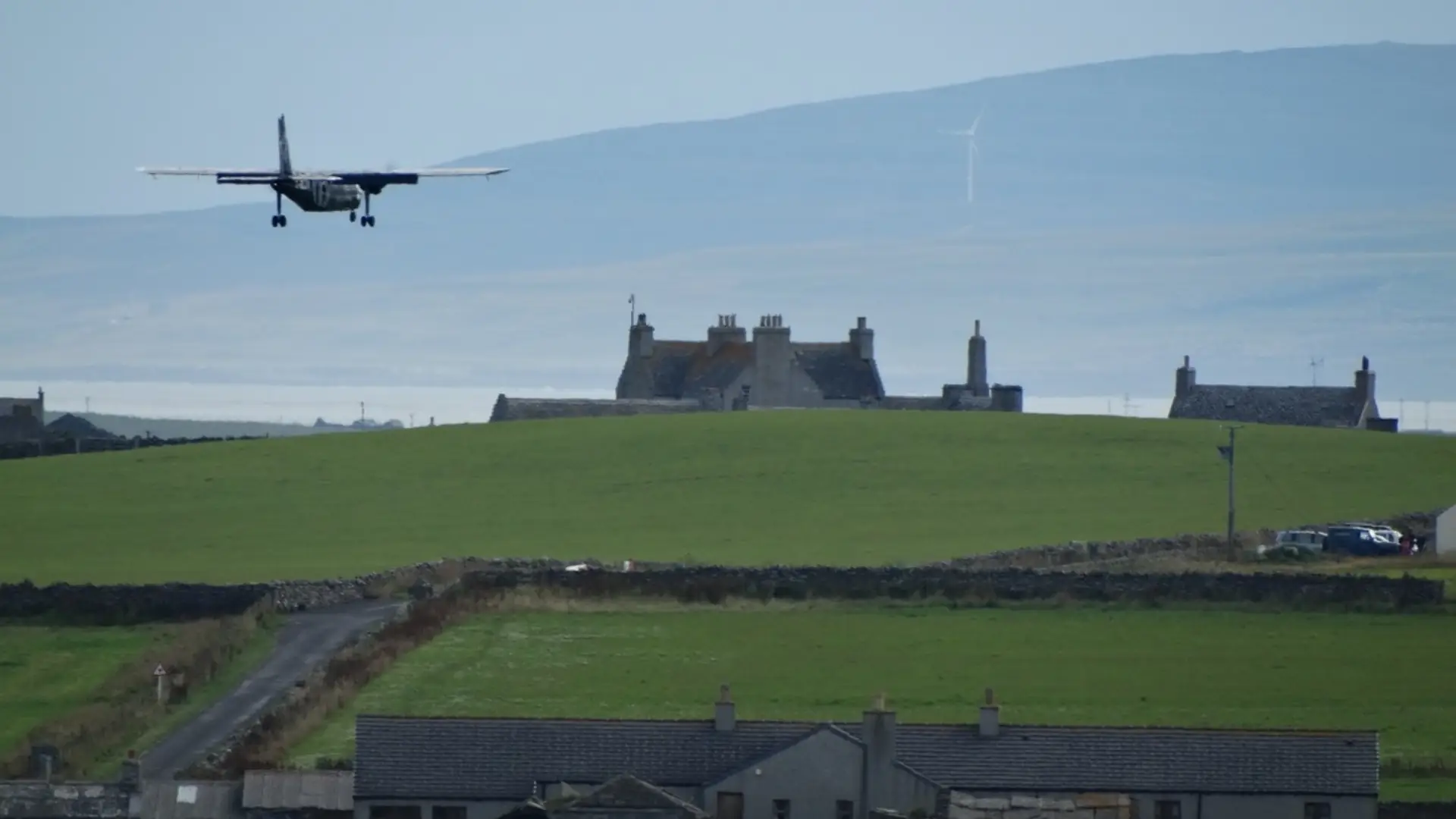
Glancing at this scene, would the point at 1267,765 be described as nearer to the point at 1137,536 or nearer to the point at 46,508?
the point at 1137,536

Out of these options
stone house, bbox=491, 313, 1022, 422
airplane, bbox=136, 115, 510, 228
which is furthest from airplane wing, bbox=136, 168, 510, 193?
stone house, bbox=491, 313, 1022, 422

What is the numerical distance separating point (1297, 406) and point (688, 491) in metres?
47.0

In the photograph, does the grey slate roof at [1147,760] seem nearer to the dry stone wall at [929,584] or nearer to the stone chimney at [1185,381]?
the dry stone wall at [929,584]

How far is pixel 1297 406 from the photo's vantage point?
5300 inches

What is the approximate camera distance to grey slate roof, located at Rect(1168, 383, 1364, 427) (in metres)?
133

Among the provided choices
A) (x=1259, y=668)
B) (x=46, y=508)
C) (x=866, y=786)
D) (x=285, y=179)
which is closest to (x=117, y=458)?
(x=46, y=508)

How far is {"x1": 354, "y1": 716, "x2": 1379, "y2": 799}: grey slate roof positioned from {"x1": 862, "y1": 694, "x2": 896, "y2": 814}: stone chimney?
2.49 feet

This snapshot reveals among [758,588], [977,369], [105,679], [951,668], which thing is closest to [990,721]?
[951,668]

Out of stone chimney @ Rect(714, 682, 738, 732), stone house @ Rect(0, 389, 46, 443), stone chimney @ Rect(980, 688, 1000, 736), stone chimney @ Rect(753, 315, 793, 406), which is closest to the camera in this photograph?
stone chimney @ Rect(714, 682, 738, 732)

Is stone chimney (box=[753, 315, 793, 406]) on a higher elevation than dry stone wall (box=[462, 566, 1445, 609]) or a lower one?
higher

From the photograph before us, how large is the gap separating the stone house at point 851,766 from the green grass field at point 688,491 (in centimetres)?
3011

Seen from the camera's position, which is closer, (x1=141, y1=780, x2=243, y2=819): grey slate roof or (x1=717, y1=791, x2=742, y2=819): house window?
(x1=717, y1=791, x2=742, y2=819): house window

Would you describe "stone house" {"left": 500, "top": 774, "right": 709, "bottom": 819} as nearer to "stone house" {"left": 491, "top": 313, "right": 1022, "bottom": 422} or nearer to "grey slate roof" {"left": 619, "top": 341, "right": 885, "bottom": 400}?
"stone house" {"left": 491, "top": 313, "right": 1022, "bottom": 422}

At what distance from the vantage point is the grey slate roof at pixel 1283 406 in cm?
13312
